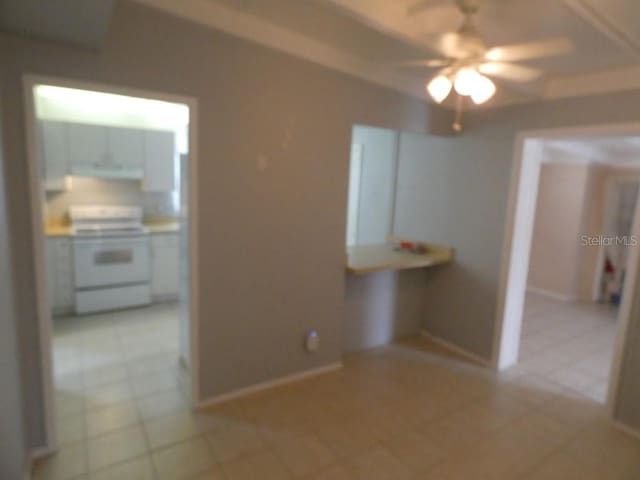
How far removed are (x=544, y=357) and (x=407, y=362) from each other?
1383mm

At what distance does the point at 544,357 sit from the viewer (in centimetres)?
361

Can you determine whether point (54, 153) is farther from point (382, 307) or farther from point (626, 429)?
point (626, 429)

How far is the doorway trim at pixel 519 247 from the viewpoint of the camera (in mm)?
2668

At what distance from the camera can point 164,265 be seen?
4.65 m

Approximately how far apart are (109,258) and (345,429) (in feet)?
10.7

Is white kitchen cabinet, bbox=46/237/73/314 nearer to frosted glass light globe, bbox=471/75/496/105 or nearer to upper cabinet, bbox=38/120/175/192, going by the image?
upper cabinet, bbox=38/120/175/192

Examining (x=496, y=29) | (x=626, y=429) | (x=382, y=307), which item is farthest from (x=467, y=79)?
(x=626, y=429)

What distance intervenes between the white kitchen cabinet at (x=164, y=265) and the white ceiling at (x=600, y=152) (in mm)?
4767

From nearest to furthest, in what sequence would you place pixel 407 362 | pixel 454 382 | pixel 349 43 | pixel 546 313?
pixel 349 43, pixel 454 382, pixel 407 362, pixel 546 313

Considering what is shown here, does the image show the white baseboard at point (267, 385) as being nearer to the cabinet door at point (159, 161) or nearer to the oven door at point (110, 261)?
the oven door at point (110, 261)

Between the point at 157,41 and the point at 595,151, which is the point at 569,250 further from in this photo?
the point at 157,41

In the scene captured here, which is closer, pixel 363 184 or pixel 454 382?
pixel 454 382

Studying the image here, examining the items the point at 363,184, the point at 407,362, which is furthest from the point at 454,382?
the point at 363,184

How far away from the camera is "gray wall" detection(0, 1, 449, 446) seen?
1.94 m
